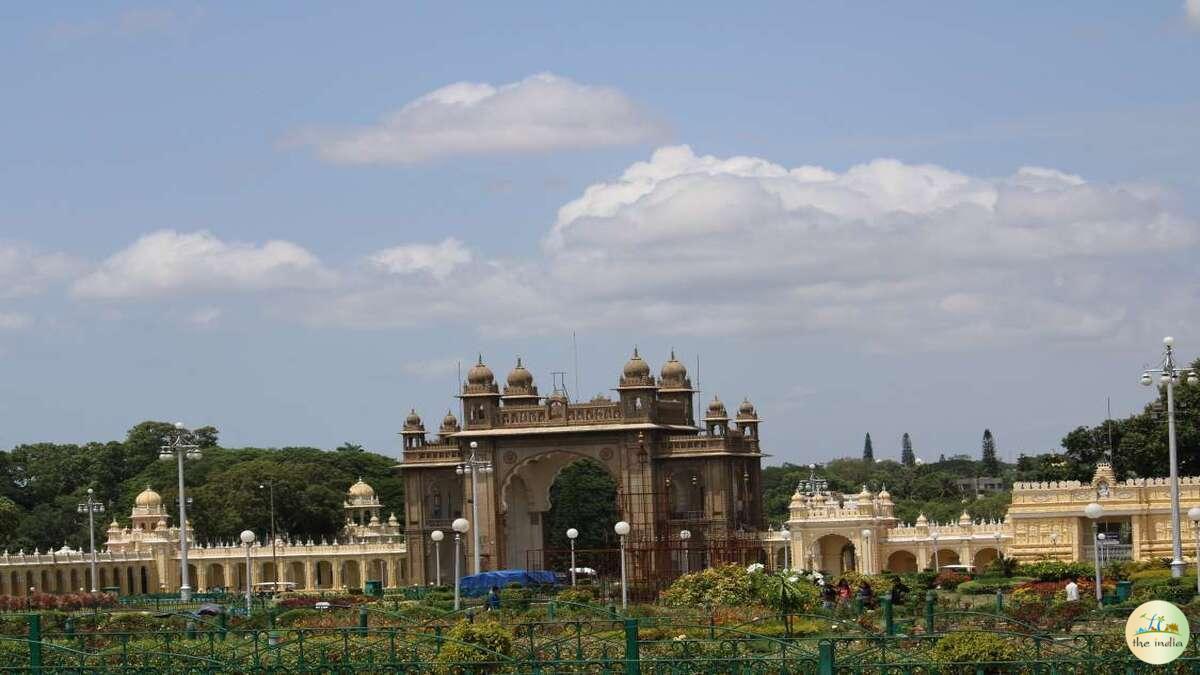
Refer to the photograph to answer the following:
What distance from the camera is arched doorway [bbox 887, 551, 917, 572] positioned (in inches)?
2744

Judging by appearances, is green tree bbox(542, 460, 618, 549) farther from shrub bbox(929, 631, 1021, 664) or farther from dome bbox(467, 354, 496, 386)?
shrub bbox(929, 631, 1021, 664)

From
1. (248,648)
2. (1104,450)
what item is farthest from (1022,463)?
(248,648)

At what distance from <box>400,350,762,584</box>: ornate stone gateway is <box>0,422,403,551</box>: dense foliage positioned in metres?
14.8

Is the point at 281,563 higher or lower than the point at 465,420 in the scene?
lower

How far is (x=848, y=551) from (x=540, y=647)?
45.2 meters

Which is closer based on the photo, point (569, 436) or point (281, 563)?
point (569, 436)

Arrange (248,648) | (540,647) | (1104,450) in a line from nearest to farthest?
(540,647)
(248,648)
(1104,450)

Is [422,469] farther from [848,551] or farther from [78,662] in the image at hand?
[78,662]

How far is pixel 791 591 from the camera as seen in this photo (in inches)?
1441

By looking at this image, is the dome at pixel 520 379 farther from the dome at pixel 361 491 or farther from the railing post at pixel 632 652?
the railing post at pixel 632 652

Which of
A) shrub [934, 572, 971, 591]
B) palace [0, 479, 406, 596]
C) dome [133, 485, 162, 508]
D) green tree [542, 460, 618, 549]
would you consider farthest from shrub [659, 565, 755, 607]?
green tree [542, 460, 618, 549]

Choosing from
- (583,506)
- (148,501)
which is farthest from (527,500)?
(583,506)

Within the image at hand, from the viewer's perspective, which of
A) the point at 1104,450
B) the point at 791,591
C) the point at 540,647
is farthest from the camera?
the point at 1104,450

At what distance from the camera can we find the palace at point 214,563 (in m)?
76.8
